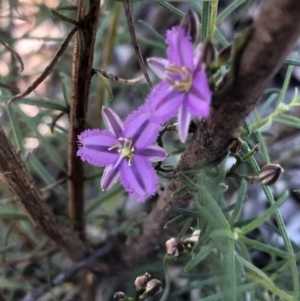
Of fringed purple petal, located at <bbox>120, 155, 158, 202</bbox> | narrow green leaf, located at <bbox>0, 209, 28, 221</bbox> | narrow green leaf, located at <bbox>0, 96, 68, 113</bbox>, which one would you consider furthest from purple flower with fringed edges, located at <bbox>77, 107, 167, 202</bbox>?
narrow green leaf, located at <bbox>0, 209, 28, 221</bbox>

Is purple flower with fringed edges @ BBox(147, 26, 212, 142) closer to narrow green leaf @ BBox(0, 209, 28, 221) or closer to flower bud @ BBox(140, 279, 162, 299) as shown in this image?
flower bud @ BBox(140, 279, 162, 299)

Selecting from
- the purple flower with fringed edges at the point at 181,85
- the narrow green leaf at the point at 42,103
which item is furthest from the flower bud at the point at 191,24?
the narrow green leaf at the point at 42,103

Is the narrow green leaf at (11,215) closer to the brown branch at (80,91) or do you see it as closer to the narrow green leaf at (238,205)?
the brown branch at (80,91)

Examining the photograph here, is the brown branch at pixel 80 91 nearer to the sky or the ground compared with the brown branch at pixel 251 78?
nearer to the sky

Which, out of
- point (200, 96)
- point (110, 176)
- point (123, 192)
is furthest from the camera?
point (123, 192)

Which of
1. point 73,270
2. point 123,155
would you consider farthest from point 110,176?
point 73,270

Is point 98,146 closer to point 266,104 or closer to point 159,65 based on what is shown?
point 159,65
